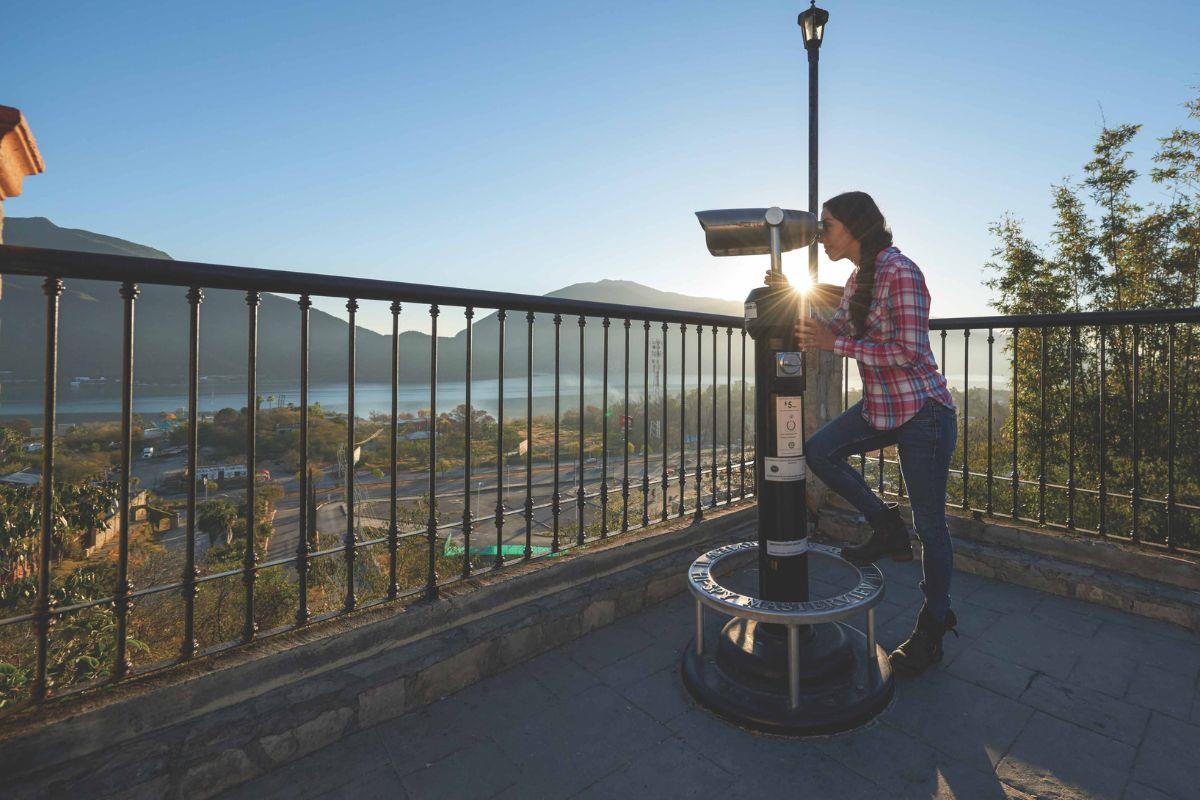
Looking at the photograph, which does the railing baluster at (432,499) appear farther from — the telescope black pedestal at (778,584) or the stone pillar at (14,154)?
the stone pillar at (14,154)

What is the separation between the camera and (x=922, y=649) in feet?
5.99

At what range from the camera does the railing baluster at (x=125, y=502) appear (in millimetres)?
1411

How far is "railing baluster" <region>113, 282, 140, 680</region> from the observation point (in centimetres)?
141

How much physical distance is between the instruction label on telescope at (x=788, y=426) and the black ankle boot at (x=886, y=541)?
478mm

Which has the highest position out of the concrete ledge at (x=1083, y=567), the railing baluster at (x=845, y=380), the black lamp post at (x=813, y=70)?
the black lamp post at (x=813, y=70)

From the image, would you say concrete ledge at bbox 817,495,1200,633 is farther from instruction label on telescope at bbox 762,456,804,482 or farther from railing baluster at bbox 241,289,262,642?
railing baluster at bbox 241,289,262,642

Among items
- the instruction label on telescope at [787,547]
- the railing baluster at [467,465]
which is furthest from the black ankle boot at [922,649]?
the railing baluster at [467,465]

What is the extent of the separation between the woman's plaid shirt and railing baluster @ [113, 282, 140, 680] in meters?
2.08

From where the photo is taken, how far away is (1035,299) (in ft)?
33.2

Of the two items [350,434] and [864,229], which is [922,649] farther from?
[350,434]

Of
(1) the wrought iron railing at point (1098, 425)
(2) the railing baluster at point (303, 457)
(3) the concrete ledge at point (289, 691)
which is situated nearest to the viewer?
(3) the concrete ledge at point (289, 691)

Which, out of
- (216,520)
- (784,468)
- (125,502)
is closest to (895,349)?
(784,468)

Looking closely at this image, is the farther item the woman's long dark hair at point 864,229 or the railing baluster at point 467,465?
the railing baluster at point 467,465

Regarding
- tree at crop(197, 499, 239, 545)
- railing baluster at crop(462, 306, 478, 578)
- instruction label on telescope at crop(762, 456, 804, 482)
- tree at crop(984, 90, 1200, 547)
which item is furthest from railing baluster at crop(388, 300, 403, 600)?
tree at crop(197, 499, 239, 545)
